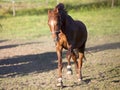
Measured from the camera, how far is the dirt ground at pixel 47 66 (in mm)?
9695

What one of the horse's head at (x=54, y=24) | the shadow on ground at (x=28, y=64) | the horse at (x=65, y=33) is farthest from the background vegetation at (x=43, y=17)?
the horse's head at (x=54, y=24)

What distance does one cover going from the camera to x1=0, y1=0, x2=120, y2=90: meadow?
10055mm

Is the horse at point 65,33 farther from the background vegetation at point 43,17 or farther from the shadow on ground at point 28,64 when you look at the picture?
the background vegetation at point 43,17

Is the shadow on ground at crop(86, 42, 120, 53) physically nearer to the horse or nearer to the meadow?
the meadow

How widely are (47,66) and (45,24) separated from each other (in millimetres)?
13294

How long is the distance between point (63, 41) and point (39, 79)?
1.94 metres

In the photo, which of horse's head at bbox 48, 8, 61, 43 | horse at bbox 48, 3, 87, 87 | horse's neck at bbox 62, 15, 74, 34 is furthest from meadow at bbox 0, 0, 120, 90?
horse's head at bbox 48, 8, 61, 43

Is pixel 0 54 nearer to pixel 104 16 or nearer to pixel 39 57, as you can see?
pixel 39 57

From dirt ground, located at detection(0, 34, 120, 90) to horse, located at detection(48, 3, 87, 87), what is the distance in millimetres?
661

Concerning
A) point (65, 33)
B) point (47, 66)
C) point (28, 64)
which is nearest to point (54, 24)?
point (65, 33)

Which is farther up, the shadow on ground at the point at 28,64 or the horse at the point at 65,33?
the horse at the point at 65,33

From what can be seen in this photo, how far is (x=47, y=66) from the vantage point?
12695mm

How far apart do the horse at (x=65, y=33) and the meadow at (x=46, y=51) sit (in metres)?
0.76

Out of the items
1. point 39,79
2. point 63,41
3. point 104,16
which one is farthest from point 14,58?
point 104,16
